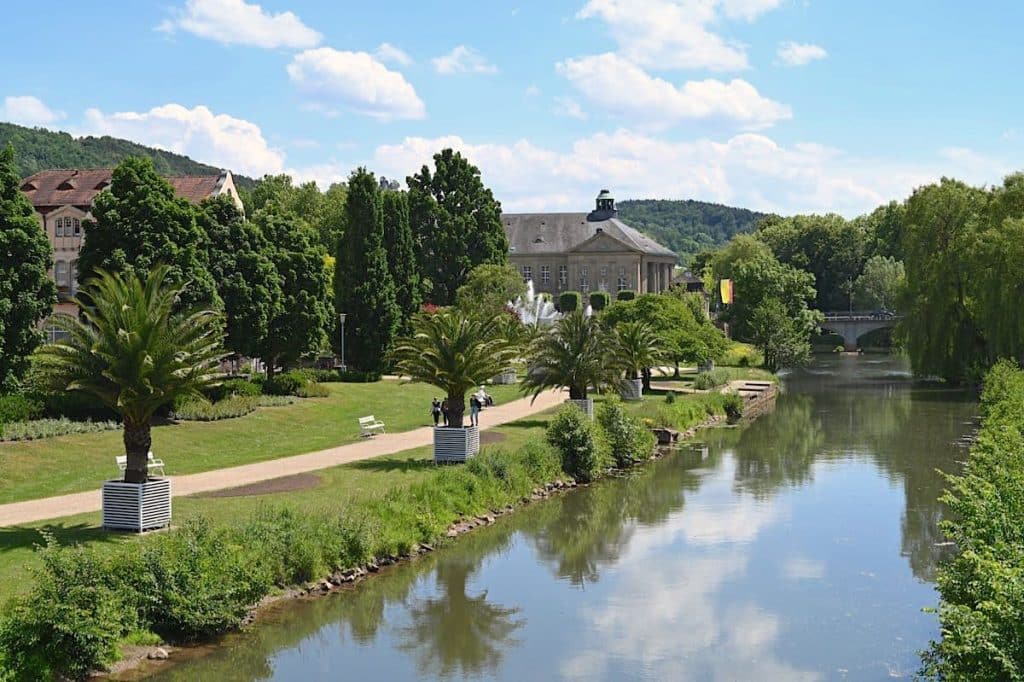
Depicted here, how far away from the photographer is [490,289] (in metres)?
68.9

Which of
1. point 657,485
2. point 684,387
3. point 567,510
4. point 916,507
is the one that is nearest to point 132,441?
point 567,510

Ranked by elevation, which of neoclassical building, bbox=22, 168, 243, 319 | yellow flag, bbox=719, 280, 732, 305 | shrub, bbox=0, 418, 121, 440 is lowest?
shrub, bbox=0, 418, 121, 440

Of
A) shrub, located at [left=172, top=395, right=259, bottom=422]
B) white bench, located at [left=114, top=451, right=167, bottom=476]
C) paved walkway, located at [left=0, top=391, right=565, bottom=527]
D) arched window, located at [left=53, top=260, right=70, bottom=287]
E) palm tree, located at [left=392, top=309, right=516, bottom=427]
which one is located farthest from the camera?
arched window, located at [left=53, top=260, right=70, bottom=287]

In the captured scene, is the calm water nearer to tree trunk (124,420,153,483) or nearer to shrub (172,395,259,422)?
tree trunk (124,420,153,483)

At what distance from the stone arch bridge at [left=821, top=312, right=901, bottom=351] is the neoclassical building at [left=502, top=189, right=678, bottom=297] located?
22.0m

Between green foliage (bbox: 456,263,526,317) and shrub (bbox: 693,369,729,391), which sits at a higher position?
green foliage (bbox: 456,263,526,317)

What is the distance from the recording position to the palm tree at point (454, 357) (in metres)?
31.4

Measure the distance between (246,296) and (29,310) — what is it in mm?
11363

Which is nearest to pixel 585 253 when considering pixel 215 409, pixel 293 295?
pixel 293 295

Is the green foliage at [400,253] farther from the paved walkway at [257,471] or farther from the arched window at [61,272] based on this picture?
the arched window at [61,272]

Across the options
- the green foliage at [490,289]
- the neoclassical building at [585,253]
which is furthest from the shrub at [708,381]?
the neoclassical building at [585,253]

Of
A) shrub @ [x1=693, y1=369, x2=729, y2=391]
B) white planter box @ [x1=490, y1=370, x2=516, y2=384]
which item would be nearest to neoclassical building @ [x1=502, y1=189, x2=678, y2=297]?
shrub @ [x1=693, y1=369, x2=729, y2=391]

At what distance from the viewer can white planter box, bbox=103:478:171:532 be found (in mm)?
21031

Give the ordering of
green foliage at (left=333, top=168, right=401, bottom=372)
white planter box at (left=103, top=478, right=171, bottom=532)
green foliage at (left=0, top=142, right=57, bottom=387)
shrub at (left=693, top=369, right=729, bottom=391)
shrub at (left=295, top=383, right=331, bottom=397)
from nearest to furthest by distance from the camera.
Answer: white planter box at (left=103, top=478, right=171, bottom=532) → green foliage at (left=0, top=142, right=57, bottom=387) → shrub at (left=295, top=383, right=331, bottom=397) → green foliage at (left=333, top=168, right=401, bottom=372) → shrub at (left=693, top=369, right=729, bottom=391)
